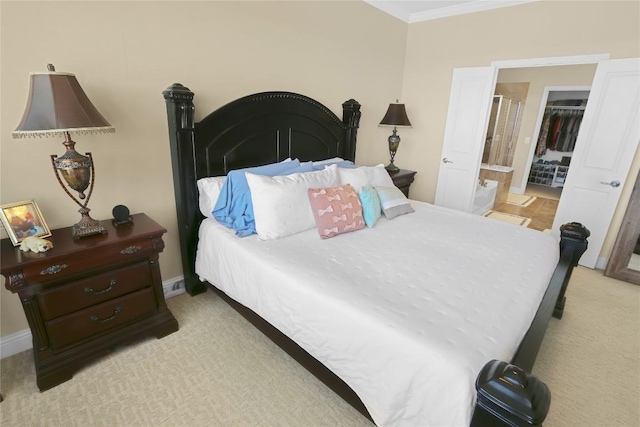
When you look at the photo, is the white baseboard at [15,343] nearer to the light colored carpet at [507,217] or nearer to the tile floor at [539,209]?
the light colored carpet at [507,217]

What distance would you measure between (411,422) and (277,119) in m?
2.35

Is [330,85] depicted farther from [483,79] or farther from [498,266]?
[498,266]

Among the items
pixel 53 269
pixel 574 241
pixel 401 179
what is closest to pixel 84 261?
pixel 53 269

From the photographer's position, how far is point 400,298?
1.44m

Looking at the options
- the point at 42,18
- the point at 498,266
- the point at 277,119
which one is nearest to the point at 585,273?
the point at 498,266

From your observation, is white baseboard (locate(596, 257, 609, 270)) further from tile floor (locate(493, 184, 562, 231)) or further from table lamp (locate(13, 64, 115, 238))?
table lamp (locate(13, 64, 115, 238))

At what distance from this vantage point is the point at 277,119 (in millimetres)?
2754

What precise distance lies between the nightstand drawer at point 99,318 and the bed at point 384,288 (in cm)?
→ 44

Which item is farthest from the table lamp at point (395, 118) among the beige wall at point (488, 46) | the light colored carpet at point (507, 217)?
the light colored carpet at point (507, 217)

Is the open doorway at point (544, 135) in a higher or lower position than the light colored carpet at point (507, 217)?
higher

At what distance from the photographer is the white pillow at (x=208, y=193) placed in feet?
7.50

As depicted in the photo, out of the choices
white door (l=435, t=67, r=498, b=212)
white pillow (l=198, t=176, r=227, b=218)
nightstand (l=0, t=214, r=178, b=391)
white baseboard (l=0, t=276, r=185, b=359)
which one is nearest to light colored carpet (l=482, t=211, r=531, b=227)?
white door (l=435, t=67, r=498, b=212)

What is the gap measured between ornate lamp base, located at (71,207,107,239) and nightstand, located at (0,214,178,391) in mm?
33

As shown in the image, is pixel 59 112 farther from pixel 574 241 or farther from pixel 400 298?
pixel 574 241
